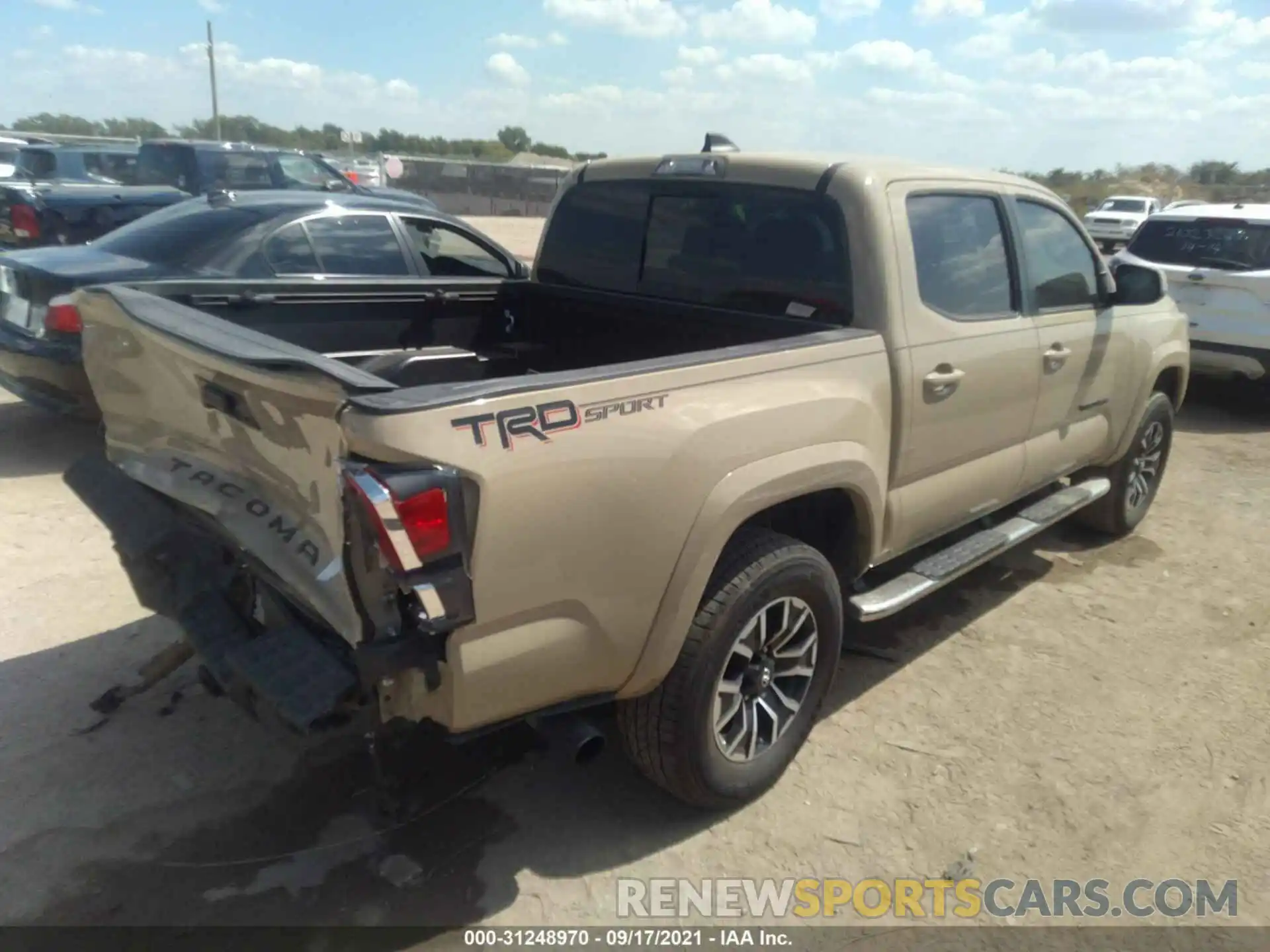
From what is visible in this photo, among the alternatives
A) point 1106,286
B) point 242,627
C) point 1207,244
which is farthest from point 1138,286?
point 1207,244

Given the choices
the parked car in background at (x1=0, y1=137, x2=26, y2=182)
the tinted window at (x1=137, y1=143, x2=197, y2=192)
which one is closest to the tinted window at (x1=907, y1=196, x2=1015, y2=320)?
the tinted window at (x1=137, y1=143, x2=197, y2=192)

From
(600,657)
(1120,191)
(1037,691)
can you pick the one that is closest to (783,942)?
(600,657)

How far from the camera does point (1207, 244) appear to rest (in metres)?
8.92

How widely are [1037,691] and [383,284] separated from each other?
333 centimetres

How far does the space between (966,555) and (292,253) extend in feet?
14.5

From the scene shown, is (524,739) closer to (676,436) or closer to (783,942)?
(783,942)

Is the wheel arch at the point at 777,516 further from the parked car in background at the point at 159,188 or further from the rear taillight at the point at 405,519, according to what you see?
the parked car in background at the point at 159,188

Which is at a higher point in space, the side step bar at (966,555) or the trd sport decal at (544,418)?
the trd sport decal at (544,418)

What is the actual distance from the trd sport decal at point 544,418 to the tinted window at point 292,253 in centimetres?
418

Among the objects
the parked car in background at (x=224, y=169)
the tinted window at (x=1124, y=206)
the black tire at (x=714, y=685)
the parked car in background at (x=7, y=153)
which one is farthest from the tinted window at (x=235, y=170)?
the tinted window at (x=1124, y=206)

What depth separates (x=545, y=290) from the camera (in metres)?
4.59

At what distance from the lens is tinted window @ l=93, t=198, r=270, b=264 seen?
19.1 feet

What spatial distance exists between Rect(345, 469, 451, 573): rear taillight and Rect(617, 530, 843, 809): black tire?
3.14 feet

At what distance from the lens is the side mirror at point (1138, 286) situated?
462 centimetres
